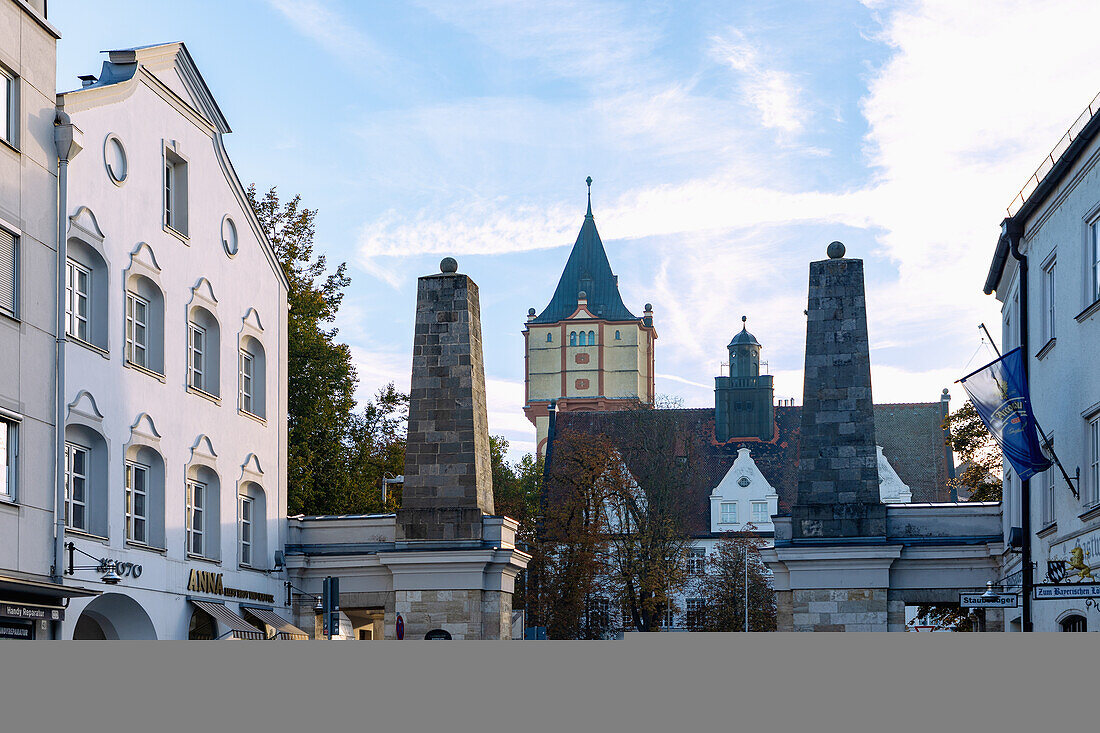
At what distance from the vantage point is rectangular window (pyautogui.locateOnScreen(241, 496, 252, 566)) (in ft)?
97.9

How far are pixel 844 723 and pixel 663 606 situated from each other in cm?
5316

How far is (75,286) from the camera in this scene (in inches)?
886

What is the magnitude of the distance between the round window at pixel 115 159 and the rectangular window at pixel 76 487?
4.86m

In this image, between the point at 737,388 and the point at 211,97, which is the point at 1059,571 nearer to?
the point at 211,97

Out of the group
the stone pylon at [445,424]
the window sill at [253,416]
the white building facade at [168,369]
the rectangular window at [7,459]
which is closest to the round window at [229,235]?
the white building facade at [168,369]

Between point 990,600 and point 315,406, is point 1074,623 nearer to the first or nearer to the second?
point 990,600

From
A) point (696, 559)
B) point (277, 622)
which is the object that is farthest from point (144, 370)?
point (696, 559)

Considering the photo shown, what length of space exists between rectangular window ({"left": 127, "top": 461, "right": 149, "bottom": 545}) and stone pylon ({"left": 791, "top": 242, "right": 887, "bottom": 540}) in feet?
41.9

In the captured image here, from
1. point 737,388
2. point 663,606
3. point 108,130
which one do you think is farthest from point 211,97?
point 737,388

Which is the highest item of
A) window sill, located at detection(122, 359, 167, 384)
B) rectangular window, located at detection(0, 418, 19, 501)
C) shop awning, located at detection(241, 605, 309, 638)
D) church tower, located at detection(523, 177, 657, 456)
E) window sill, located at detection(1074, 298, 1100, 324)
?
church tower, located at detection(523, 177, 657, 456)

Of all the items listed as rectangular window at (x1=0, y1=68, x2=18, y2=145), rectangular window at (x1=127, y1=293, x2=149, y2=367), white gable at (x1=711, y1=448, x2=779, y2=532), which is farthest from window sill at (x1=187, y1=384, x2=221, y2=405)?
white gable at (x1=711, y1=448, x2=779, y2=532)

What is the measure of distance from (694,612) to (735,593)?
7.63m

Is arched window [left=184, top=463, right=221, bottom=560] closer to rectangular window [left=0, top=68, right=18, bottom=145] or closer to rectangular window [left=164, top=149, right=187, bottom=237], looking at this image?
rectangular window [left=164, top=149, right=187, bottom=237]

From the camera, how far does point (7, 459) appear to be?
1933 centimetres
